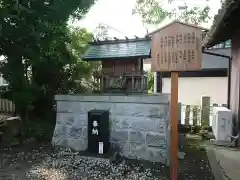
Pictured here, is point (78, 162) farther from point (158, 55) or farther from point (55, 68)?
point (55, 68)

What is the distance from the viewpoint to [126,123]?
19.4ft

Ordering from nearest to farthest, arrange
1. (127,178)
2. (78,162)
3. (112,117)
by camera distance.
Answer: (127,178) < (78,162) < (112,117)

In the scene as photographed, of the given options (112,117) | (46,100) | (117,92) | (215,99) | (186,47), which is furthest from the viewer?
(215,99)

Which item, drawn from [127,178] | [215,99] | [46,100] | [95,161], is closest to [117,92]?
[95,161]

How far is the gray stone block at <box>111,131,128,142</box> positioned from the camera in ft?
19.4

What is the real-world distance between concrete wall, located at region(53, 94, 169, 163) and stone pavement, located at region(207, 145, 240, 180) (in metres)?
1.05

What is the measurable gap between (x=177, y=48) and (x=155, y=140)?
7.79 feet

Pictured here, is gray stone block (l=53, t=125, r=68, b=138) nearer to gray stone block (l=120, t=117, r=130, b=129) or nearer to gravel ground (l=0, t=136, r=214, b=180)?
gravel ground (l=0, t=136, r=214, b=180)

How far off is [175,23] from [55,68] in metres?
5.22

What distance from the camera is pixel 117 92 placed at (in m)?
6.74

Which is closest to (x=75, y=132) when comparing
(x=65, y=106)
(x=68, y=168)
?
(x=65, y=106)

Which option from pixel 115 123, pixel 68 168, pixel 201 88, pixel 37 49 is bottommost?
pixel 68 168

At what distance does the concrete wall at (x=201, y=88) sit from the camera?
12.0m

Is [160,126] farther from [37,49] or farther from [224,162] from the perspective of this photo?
[37,49]
